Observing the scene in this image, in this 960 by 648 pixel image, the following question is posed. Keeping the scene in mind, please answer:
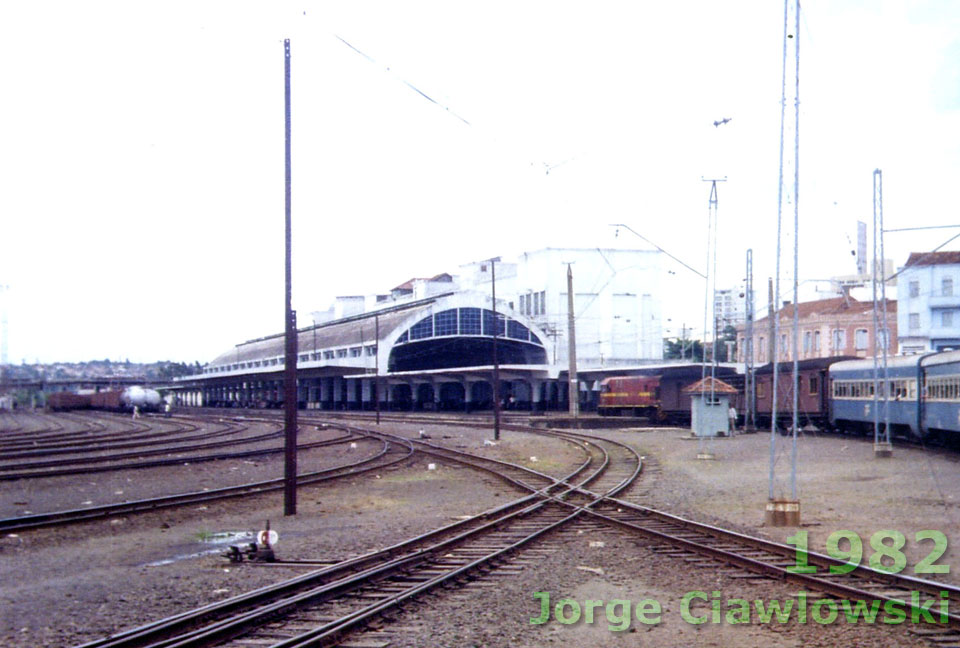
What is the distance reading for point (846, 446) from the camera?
109 feet

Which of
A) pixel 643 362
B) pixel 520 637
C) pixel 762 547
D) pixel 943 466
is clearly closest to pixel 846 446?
pixel 943 466

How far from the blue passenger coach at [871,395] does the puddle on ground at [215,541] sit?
806 inches

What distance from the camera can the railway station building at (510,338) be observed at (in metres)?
85.9

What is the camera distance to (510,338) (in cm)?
8494

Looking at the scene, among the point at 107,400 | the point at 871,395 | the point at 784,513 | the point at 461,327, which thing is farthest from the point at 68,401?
the point at 784,513

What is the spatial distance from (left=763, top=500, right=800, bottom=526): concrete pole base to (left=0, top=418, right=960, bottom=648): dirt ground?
0.36m

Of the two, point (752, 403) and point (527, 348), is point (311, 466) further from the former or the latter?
point (527, 348)

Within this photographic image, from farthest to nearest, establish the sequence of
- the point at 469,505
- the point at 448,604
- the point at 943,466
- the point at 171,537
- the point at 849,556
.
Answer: the point at 943,466 → the point at 469,505 → the point at 171,537 → the point at 849,556 → the point at 448,604

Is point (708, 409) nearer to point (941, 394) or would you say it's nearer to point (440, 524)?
point (941, 394)

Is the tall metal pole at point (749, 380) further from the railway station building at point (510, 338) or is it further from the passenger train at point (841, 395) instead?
the railway station building at point (510, 338)

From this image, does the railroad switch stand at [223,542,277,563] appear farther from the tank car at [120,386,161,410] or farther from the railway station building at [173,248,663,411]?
the tank car at [120,386,161,410]

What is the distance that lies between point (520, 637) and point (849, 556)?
5438mm

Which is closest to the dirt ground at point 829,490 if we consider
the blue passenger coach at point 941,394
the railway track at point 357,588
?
the blue passenger coach at point 941,394

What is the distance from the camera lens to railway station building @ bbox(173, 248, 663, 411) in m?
85.9
